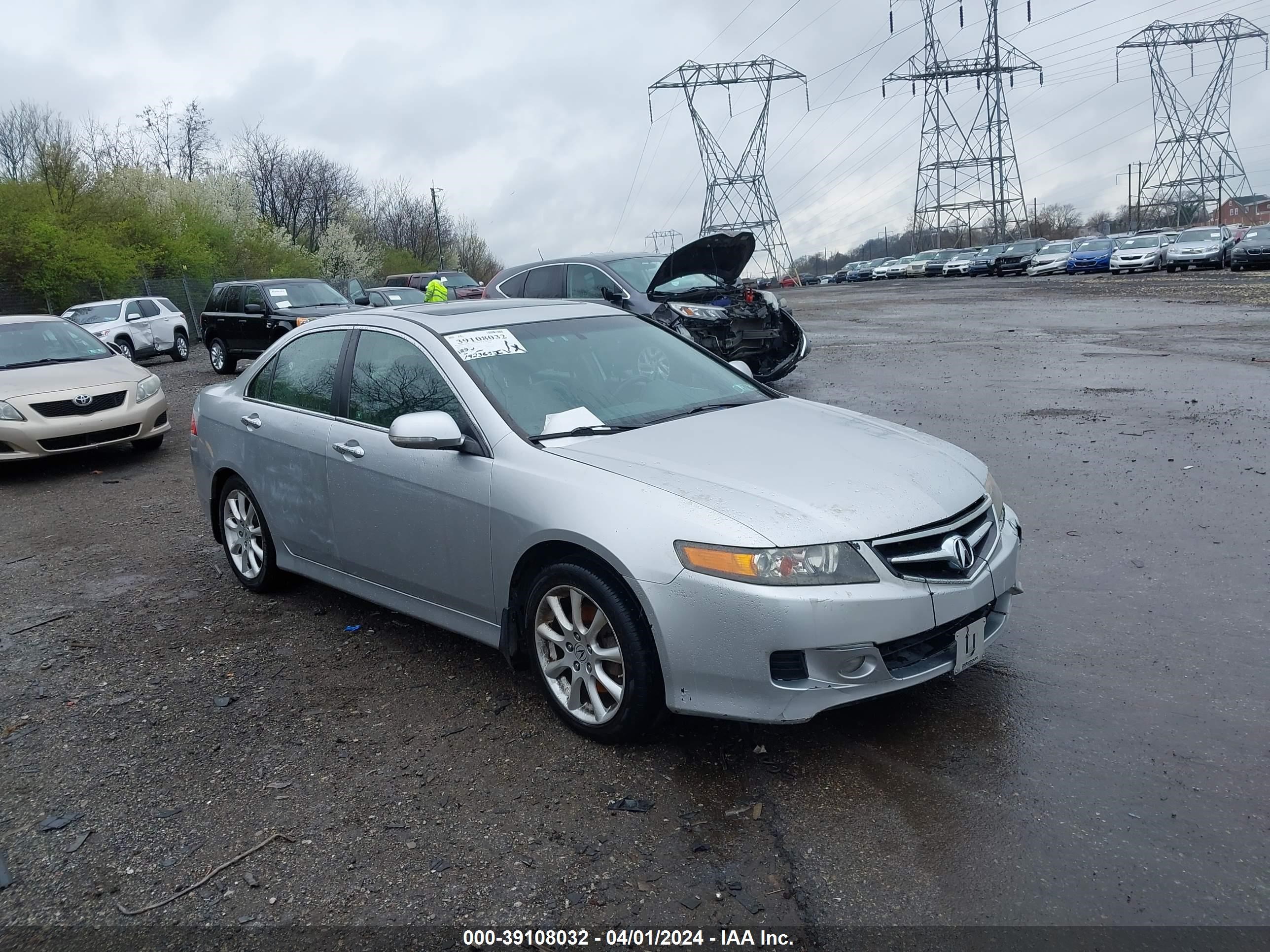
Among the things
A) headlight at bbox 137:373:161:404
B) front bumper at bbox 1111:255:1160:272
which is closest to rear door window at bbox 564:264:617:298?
headlight at bbox 137:373:161:404

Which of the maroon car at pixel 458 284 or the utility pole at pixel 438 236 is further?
the utility pole at pixel 438 236

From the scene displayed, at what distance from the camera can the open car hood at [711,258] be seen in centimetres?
1227

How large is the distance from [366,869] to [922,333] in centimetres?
1789

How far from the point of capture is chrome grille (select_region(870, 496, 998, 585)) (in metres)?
3.45

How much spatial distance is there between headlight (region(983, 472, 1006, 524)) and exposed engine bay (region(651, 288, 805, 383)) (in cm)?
772

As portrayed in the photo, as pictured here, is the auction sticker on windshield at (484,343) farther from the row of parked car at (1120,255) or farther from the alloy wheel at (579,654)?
the row of parked car at (1120,255)

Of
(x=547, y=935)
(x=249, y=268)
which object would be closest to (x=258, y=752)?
(x=547, y=935)

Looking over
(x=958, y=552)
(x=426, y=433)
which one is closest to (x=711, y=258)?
(x=426, y=433)

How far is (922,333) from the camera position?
19.4 m

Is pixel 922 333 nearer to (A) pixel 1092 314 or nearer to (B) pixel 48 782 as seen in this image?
(A) pixel 1092 314

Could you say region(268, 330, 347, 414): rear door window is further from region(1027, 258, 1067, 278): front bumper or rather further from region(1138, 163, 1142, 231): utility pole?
region(1138, 163, 1142, 231): utility pole

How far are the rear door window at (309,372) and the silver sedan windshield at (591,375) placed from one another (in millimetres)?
871

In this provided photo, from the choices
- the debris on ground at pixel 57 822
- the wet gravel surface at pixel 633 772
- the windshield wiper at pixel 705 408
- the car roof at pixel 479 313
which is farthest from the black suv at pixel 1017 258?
the debris on ground at pixel 57 822

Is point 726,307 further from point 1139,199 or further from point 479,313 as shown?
point 1139,199
